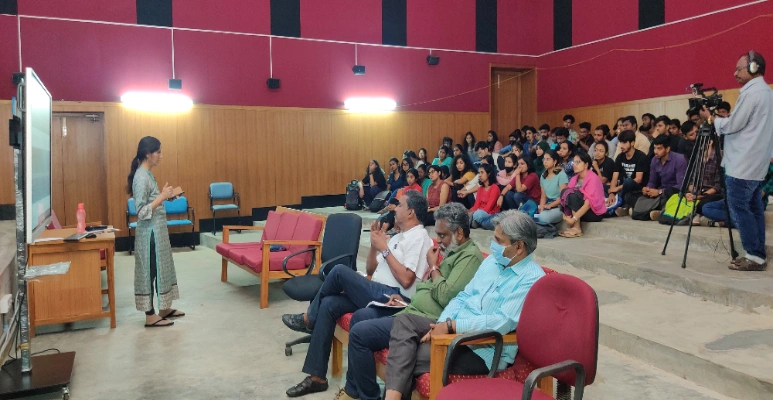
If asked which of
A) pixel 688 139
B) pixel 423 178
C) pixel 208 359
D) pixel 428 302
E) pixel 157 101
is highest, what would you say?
pixel 157 101

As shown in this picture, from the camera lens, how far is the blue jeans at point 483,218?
20.7 feet

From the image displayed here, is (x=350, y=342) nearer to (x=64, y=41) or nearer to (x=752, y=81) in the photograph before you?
(x=752, y=81)

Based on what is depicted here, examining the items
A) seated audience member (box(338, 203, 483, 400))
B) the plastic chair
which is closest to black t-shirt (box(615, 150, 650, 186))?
the plastic chair

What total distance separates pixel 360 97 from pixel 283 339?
6.55 metres

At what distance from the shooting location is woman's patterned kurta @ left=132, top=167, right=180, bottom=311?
426 centimetres

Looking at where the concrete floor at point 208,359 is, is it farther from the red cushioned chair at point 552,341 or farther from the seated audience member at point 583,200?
the seated audience member at point 583,200

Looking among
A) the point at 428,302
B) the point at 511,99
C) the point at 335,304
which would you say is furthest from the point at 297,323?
the point at 511,99

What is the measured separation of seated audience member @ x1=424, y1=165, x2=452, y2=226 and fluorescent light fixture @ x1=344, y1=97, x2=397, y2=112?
320 centimetres

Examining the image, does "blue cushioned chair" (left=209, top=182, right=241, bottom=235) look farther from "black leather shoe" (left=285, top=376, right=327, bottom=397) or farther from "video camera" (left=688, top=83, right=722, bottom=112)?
"video camera" (left=688, top=83, right=722, bottom=112)

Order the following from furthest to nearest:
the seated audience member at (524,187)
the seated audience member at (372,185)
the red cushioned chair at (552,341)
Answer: the seated audience member at (372,185) → the seated audience member at (524,187) → the red cushioned chair at (552,341)

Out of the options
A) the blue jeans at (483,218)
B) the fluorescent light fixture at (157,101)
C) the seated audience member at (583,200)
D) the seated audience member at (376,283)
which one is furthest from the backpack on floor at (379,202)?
the seated audience member at (376,283)

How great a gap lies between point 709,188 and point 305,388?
392 cm

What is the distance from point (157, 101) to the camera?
8.46 metres

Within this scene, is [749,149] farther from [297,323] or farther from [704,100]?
[297,323]
